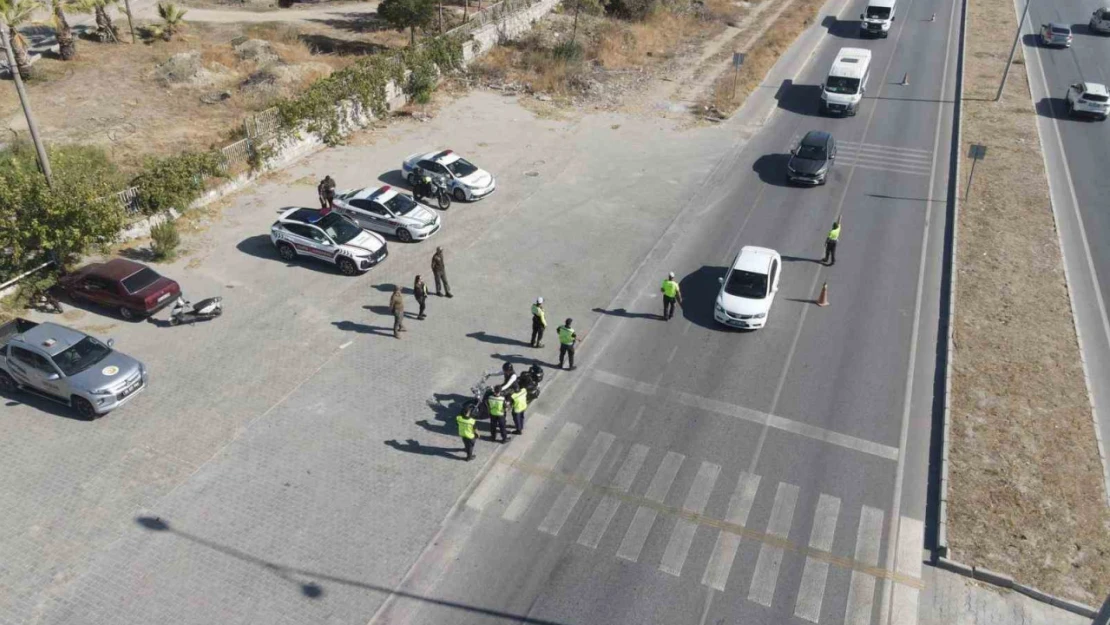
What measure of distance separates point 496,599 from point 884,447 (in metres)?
9.98

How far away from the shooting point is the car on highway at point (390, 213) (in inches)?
1023

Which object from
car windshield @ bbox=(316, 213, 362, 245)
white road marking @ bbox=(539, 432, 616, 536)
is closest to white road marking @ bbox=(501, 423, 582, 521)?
white road marking @ bbox=(539, 432, 616, 536)

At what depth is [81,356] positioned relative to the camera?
59.6 ft

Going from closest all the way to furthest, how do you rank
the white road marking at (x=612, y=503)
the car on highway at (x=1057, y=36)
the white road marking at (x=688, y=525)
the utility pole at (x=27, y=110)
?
the white road marking at (x=688, y=525) < the white road marking at (x=612, y=503) < the utility pole at (x=27, y=110) < the car on highway at (x=1057, y=36)

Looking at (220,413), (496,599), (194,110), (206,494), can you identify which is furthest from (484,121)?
(496,599)

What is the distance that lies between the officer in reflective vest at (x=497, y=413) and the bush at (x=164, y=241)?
45.2ft

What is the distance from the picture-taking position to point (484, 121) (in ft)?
121

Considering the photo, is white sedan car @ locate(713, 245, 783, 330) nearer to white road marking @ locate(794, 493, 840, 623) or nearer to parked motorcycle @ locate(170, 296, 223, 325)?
white road marking @ locate(794, 493, 840, 623)

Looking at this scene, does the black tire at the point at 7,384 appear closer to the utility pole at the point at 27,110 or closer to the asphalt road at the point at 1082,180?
the utility pole at the point at 27,110

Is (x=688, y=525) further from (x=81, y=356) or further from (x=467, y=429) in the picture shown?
(x=81, y=356)

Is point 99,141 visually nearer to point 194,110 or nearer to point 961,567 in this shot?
point 194,110

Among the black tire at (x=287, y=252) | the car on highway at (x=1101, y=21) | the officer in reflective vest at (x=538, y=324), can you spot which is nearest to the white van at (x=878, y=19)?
the car on highway at (x=1101, y=21)

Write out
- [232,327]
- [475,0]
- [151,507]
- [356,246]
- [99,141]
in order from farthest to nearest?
[475,0]
[99,141]
[356,246]
[232,327]
[151,507]

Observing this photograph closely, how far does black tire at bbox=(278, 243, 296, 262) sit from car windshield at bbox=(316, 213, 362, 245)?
1.39 m
